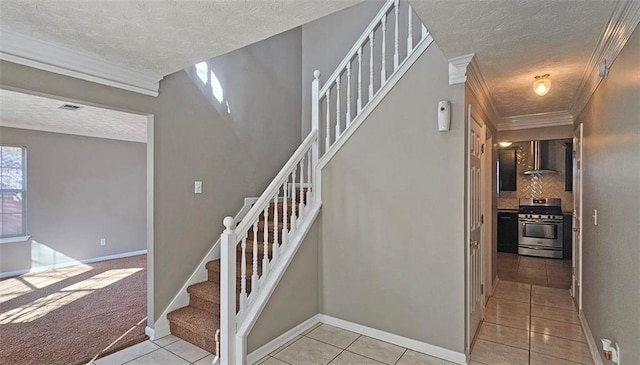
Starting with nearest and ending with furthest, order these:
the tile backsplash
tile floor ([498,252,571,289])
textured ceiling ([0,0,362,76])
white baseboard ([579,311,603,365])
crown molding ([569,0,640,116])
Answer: crown molding ([569,0,640,116]) < textured ceiling ([0,0,362,76]) < white baseboard ([579,311,603,365]) < tile floor ([498,252,571,289]) < the tile backsplash

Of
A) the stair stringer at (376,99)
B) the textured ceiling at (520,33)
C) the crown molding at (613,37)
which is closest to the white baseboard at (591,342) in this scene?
the crown molding at (613,37)

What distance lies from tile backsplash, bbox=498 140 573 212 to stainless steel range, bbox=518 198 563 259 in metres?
0.15

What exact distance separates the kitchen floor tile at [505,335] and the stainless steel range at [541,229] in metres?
4.05

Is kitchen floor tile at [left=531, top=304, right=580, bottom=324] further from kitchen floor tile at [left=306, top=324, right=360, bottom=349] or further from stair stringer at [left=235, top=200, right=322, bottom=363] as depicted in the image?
stair stringer at [left=235, top=200, right=322, bottom=363]

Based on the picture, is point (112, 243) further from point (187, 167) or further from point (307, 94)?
point (307, 94)

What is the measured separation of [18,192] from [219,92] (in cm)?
408

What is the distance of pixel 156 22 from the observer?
1927 millimetres

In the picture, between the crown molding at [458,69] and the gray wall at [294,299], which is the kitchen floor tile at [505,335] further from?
the crown molding at [458,69]

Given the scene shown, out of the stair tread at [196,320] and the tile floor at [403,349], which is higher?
the stair tread at [196,320]

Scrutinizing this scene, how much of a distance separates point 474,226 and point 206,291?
259 centimetres

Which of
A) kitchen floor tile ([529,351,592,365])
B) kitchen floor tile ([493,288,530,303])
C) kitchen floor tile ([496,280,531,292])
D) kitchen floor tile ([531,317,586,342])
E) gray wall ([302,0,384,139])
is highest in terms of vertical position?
gray wall ([302,0,384,139])

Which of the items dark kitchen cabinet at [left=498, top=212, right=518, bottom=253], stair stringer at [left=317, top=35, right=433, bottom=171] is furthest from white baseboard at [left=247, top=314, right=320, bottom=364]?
dark kitchen cabinet at [left=498, top=212, right=518, bottom=253]

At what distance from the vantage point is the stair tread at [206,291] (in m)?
2.97

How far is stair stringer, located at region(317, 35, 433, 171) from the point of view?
8.93ft
